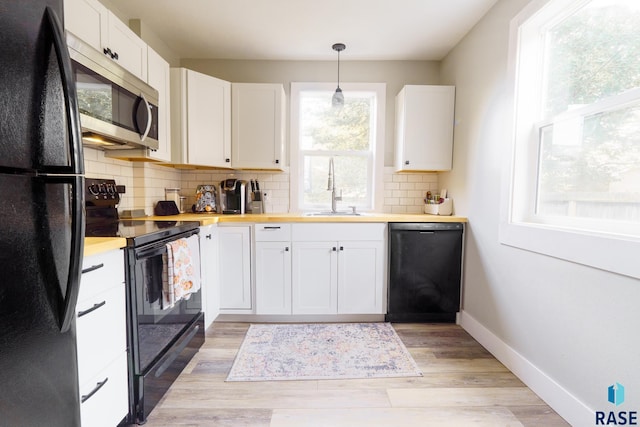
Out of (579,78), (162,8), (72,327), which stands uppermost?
(162,8)

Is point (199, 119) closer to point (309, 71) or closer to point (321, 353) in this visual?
point (309, 71)

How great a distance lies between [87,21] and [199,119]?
1040 mm

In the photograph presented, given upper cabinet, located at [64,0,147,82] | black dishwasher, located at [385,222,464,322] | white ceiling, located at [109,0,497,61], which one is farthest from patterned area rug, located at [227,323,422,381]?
white ceiling, located at [109,0,497,61]

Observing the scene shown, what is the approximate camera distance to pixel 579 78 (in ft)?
4.94

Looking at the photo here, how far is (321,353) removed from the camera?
6.58ft

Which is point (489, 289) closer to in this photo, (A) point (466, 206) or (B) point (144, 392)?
(A) point (466, 206)

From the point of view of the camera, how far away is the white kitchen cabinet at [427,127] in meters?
2.63

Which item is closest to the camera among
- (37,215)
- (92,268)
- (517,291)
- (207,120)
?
(37,215)

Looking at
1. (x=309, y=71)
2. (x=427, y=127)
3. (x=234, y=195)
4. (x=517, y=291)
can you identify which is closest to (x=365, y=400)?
(x=517, y=291)

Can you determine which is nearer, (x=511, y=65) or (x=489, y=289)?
(x=511, y=65)

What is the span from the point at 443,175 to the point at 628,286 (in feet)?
6.03

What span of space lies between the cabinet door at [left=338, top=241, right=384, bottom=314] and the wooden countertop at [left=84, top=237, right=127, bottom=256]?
5.18 ft

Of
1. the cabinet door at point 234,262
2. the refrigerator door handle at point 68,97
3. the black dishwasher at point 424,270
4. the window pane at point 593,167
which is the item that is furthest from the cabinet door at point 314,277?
the refrigerator door handle at point 68,97

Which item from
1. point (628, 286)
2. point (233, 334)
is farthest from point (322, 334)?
point (628, 286)
